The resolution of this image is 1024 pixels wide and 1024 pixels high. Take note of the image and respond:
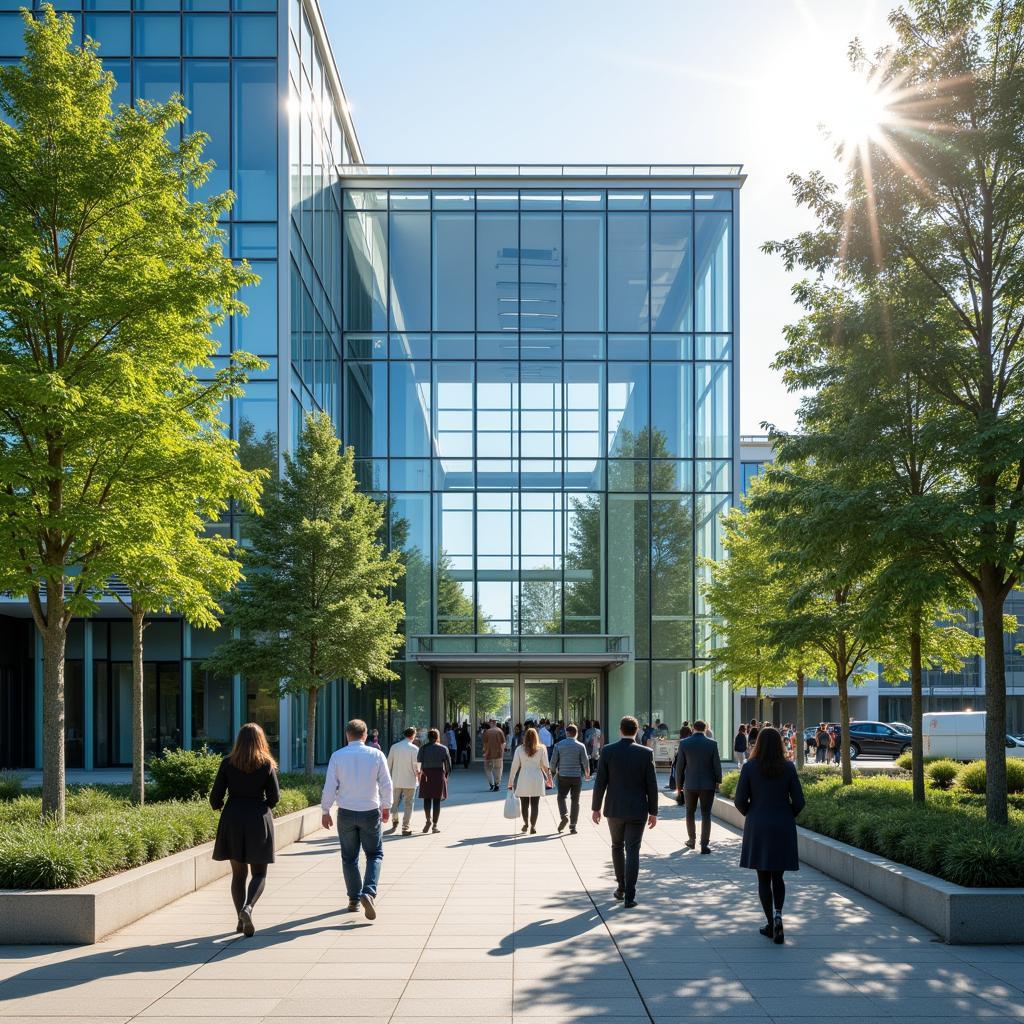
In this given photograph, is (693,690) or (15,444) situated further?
(693,690)

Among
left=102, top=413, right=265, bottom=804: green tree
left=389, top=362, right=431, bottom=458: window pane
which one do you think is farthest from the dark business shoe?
left=389, top=362, right=431, bottom=458: window pane

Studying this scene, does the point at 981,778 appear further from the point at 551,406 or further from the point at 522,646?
the point at 551,406

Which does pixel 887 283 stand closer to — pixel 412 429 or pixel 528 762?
pixel 528 762

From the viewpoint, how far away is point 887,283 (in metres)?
14.3

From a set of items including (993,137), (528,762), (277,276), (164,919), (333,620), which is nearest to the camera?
(164,919)

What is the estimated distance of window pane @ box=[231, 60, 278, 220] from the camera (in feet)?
97.2

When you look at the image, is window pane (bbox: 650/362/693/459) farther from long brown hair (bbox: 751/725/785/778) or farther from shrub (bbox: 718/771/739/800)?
long brown hair (bbox: 751/725/785/778)

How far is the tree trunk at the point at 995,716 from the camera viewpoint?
12461 mm

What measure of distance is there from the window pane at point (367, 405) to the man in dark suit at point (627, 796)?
25.9m

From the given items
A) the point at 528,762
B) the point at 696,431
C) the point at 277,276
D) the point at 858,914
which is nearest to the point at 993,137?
the point at 858,914

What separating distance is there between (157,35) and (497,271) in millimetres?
12384

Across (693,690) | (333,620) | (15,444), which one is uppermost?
(15,444)

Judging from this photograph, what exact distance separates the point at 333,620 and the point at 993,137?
46.5 feet

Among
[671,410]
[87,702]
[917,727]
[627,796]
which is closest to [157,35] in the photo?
[87,702]
